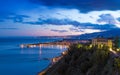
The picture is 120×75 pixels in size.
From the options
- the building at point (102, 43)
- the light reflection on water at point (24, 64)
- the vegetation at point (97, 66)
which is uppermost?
the building at point (102, 43)

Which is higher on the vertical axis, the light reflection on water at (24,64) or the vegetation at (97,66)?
the vegetation at (97,66)

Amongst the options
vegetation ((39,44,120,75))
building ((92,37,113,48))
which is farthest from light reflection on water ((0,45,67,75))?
vegetation ((39,44,120,75))

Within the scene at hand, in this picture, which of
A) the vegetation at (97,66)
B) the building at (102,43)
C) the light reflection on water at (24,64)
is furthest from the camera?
the light reflection on water at (24,64)

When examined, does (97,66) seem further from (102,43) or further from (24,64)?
(24,64)

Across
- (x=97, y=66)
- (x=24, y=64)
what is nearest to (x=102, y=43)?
(x=97, y=66)

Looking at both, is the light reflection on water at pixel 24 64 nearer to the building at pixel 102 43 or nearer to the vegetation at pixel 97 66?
the building at pixel 102 43

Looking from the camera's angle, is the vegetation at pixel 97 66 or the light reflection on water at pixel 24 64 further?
the light reflection on water at pixel 24 64

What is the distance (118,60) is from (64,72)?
47.2 ft

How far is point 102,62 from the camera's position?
26.4 m

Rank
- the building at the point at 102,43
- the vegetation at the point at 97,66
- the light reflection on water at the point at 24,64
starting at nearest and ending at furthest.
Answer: the vegetation at the point at 97,66, the building at the point at 102,43, the light reflection on water at the point at 24,64

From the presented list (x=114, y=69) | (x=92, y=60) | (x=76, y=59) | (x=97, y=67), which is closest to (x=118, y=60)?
(x=114, y=69)

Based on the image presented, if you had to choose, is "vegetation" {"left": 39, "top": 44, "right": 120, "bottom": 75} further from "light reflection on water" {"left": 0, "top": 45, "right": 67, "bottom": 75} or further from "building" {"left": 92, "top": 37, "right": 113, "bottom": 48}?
"light reflection on water" {"left": 0, "top": 45, "right": 67, "bottom": 75}

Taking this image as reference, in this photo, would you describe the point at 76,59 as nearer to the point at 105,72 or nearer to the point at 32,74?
the point at 105,72

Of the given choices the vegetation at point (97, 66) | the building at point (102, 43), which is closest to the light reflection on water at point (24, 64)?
the building at point (102, 43)
